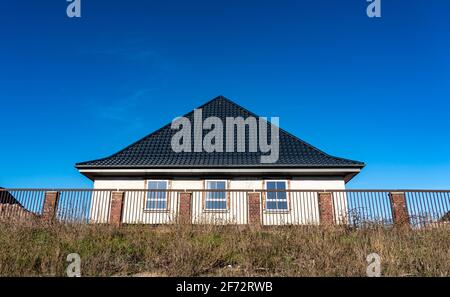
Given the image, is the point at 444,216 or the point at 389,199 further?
the point at 389,199

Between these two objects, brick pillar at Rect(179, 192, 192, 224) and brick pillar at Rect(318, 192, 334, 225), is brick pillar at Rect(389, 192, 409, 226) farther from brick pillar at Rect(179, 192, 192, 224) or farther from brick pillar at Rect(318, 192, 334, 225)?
brick pillar at Rect(179, 192, 192, 224)

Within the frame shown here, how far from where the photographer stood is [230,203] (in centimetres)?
1658

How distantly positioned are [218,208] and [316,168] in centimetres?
582

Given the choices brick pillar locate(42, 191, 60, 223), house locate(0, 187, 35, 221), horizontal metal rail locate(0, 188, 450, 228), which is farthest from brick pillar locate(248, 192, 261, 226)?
house locate(0, 187, 35, 221)

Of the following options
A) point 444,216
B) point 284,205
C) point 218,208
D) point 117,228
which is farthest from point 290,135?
point 117,228

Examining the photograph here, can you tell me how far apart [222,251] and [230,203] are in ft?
28.2

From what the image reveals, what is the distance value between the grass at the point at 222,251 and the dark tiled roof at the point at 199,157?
7044 millimetres

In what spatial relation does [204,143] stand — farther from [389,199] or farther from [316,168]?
[389,199]

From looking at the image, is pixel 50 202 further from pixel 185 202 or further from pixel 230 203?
pixel 230 203

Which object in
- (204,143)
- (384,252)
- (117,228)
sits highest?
(204,143)

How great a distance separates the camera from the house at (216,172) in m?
16.3

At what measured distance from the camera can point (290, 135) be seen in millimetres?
20812

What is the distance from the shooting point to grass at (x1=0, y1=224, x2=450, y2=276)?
6918 mm

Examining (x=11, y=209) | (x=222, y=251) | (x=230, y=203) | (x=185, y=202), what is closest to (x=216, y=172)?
(x=230, y=203)
